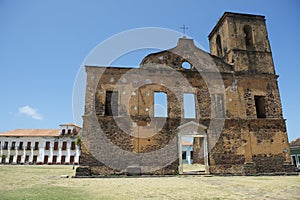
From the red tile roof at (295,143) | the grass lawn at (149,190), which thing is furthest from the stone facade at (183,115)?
the red tile roof at (295,143)

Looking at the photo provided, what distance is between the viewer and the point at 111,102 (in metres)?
14.1

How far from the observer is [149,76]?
47.3 feet

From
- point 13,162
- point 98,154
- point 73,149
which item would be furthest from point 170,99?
point 13,162

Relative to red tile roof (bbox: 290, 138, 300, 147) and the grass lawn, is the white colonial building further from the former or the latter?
red tile roof (bbox: 290, 138, 300, 147)

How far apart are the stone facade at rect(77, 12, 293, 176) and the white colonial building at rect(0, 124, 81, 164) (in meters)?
28.3

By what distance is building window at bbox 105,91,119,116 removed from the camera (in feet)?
46.0

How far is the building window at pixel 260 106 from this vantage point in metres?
15.1

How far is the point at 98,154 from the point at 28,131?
120ft

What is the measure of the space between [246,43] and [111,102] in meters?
11.1

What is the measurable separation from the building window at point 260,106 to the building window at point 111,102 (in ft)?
31.6

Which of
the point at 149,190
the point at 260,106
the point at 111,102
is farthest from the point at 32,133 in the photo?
the point at 149,190

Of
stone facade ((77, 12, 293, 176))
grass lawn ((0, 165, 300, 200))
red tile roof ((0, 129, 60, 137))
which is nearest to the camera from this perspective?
grass lawn ((0, 165, 300, 200))

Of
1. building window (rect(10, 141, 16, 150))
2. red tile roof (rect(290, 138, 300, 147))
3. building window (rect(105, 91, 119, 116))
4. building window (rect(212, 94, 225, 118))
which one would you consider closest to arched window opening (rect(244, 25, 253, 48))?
building window (rect(212, 94, 225, 118))

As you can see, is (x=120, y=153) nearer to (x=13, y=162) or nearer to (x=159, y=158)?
(x=159, y=158)
